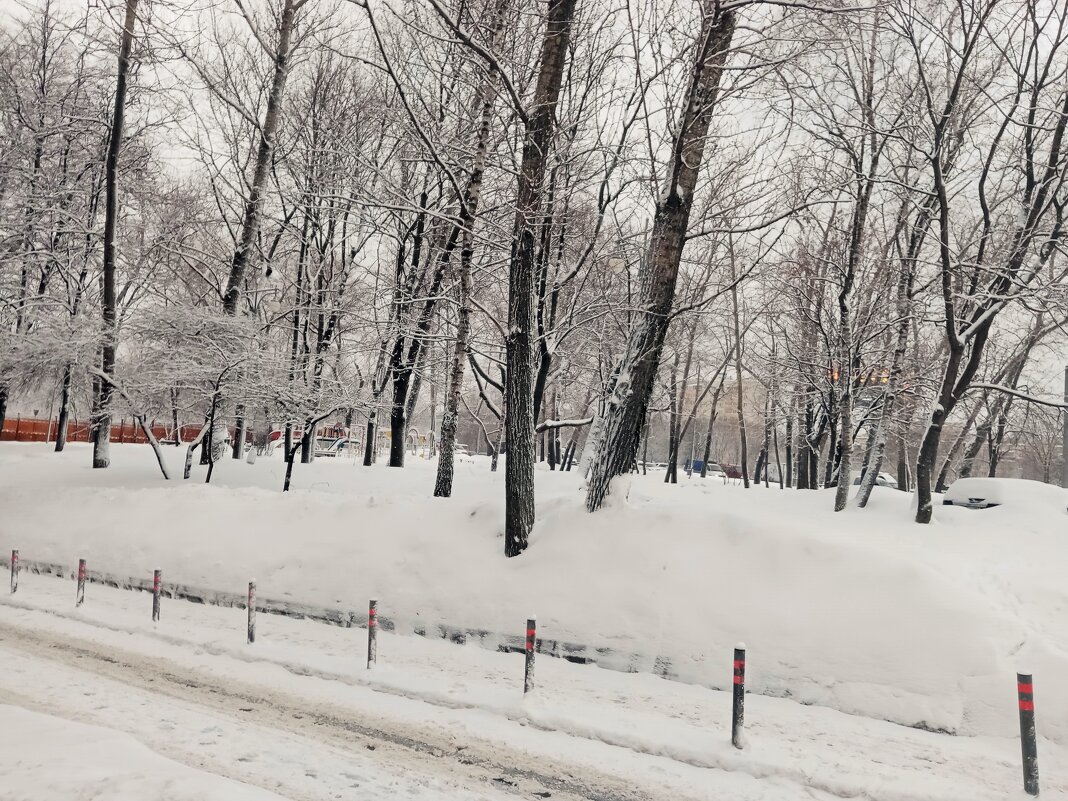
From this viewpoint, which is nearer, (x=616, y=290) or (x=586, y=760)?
(x=586, y=760)

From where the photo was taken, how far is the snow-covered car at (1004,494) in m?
14.7

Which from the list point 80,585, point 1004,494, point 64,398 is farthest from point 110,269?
point 1004,494

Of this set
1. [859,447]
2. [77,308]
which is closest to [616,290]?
[77,308]

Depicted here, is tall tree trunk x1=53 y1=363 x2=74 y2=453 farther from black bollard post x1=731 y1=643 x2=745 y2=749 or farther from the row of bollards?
black bollard post x1=731 y1=643 x2=745 y2=749

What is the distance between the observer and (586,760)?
5652 millimetres

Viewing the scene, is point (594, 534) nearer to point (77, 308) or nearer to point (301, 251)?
point (77, 308)

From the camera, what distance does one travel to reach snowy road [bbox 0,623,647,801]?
5.11 m

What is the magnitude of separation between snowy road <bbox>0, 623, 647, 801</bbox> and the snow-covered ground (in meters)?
0.07

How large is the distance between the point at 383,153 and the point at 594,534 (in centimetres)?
1975

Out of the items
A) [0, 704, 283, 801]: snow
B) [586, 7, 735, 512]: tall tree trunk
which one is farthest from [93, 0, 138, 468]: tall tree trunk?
[586, 7, 735, 512]: tall tree trunk

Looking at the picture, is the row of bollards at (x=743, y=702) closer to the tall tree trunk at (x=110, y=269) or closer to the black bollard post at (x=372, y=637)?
the black bollard post at (x=372, y=637)

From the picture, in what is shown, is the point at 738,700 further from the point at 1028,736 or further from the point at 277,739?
the point at 277,739

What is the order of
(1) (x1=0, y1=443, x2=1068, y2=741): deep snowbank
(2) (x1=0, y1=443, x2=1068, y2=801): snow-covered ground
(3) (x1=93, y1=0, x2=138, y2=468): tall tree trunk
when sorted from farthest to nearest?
(3) (x1=93, y1=0, x2=138, y2=468): tall tree trunk, (1) (x1=0, y1=443, x2=1068, y2=741): deep snowbank, (2) (x1=0, y1=443, x2=1068, y2=801): snow-covered ground

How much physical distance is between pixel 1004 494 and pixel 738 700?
1359cm
